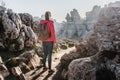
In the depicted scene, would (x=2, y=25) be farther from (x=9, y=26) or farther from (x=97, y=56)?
(x=97, y=56)

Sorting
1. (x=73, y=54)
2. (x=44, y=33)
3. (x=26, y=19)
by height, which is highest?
(x=26, y=19)

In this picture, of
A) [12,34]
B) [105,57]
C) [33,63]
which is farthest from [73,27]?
[105,57]

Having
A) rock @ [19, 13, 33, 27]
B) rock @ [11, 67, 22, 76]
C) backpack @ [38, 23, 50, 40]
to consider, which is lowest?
rock @ [11, 67, 22, 76]

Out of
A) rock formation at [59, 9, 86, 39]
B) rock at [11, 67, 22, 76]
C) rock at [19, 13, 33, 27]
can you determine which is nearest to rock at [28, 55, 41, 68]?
rock at [11, 67, 22, 76]

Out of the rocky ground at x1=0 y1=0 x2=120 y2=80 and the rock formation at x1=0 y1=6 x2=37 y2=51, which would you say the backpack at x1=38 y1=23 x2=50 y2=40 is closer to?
the rocky ground at x1=0 y1=0 x2=120 y2=80

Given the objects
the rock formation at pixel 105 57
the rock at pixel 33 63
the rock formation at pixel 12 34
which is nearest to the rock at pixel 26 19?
the rock formation at pixel 12 34

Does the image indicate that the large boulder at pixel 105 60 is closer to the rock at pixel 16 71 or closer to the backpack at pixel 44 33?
the backpack at pixel 44 33

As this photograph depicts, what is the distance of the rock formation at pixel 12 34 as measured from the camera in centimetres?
1348

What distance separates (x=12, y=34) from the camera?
1394 cm

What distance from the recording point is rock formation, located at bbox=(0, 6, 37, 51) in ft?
44.2

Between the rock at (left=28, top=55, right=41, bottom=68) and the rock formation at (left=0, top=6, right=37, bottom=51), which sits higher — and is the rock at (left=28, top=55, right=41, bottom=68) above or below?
below

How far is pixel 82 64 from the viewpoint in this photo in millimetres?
5969

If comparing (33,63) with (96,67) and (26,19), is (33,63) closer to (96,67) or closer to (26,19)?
(96,67)

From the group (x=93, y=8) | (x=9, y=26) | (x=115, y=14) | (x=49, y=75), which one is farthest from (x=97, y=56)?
(x=93, y=8)
